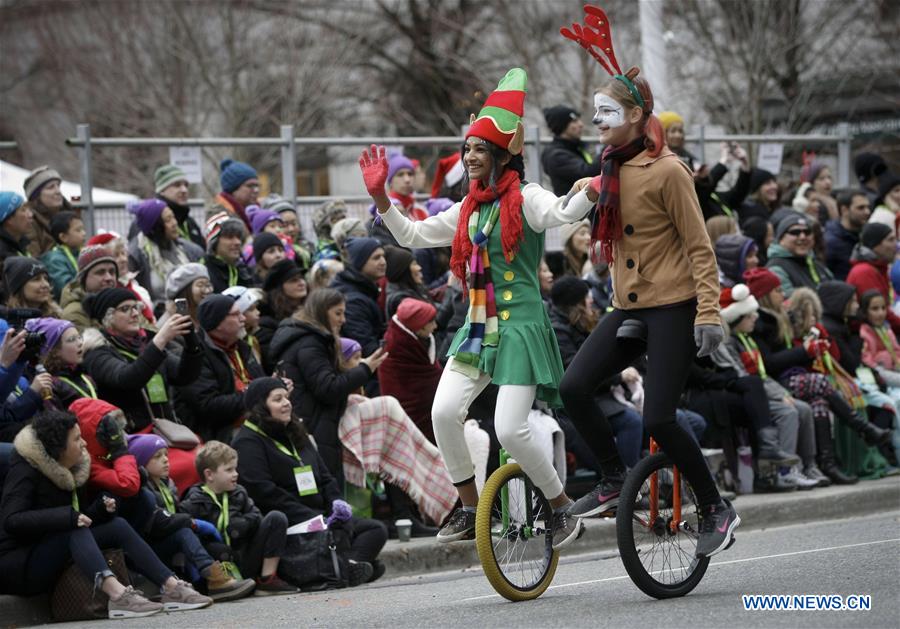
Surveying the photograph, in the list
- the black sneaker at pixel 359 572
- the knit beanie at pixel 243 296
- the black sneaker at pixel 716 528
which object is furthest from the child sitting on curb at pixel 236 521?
the black sneaker at pixel 716 528

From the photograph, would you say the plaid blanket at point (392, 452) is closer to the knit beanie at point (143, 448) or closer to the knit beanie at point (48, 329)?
the knit beanie at point (143, 448)

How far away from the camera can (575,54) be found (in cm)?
2633

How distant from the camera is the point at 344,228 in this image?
13.8 metres

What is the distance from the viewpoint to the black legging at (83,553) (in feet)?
29.9

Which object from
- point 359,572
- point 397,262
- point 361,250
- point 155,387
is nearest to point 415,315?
point 397,262

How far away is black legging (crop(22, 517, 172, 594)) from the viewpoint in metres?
9.11

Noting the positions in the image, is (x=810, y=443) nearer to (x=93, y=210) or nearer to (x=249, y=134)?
(x=93, y=210)

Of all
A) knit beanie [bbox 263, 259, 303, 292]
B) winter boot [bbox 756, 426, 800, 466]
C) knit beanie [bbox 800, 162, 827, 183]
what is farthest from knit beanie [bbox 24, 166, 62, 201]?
knit beanie [bbox 800, 162, 827, 183]

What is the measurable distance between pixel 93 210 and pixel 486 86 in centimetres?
1499

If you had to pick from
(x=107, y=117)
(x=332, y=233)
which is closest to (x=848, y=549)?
(x=332, y=233)

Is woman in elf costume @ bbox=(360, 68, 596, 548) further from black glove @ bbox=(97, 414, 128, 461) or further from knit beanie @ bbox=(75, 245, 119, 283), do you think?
knit beanie @ bbox=(75, 245, 119, 283)

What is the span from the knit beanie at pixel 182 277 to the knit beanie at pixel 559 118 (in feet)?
12.6

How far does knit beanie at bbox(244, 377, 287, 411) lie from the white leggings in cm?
235

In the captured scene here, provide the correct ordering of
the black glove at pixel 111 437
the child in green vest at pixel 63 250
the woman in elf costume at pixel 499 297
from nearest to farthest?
the woman in elf costume at pixel 499 297, the black glove at pixel 111 437, the child in green vest at pixel 63 250
